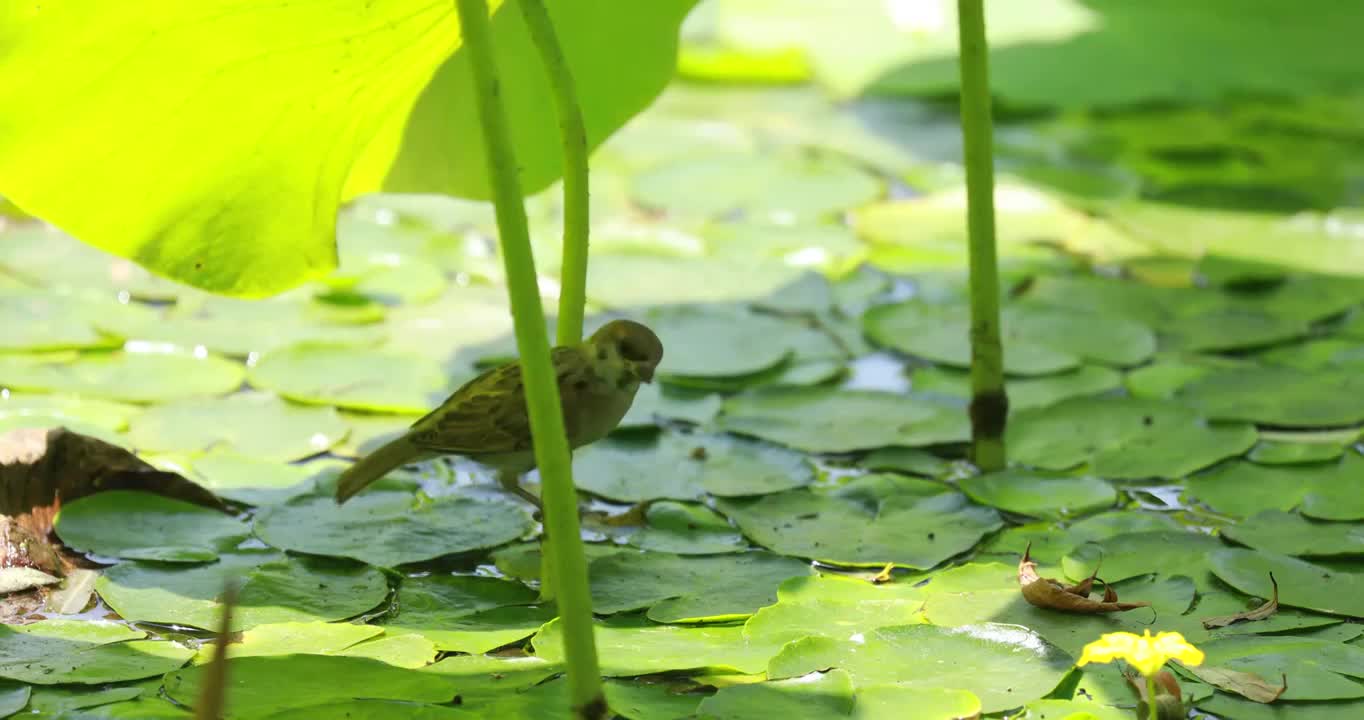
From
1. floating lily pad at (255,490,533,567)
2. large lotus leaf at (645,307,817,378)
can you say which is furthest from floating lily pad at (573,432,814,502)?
large lotus leaf at (645,307,817,378)

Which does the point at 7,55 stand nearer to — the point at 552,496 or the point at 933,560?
the point at 552,496

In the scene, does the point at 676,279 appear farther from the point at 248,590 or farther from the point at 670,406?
the point at 248,590

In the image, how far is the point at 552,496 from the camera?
1653 mm

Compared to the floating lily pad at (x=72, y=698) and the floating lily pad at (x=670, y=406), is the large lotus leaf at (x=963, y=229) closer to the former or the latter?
the floating lily pad at (x=670, y=406)

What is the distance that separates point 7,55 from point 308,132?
487 millimetres

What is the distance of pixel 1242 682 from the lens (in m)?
1.91

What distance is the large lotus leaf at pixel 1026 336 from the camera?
329 centimetres

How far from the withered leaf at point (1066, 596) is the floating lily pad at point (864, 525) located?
0.23 metres

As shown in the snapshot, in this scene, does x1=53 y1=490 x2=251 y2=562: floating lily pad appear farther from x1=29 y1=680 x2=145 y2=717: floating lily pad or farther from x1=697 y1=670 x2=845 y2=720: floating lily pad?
x1=697 y1=670 x2=845 y2=720: floating lily pad

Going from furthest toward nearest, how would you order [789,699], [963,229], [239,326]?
[963,229] < [239,326] < [789,699]

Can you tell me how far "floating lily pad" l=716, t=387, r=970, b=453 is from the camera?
9.45ft

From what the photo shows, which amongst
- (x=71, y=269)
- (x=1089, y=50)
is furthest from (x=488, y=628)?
(x=1089, y=50)

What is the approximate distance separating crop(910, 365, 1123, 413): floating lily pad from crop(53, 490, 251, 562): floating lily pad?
153cm

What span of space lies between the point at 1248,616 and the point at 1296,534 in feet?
1.22
